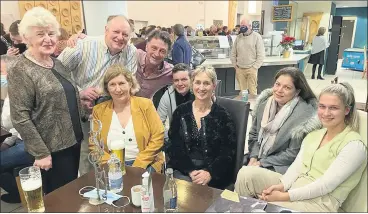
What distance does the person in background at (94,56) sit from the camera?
6.94 ft

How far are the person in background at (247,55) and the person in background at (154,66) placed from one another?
2.82 metres

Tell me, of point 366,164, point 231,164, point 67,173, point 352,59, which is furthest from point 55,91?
point 352,59

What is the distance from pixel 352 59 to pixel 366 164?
9989 millimetres

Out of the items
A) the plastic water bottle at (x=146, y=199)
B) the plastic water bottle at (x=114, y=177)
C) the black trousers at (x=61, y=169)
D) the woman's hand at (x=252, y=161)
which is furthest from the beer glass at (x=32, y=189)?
the woman's hand at (x=252, y=161)

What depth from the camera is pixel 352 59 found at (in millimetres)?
9945

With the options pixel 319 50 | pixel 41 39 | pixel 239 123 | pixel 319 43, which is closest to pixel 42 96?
pixel 41 39

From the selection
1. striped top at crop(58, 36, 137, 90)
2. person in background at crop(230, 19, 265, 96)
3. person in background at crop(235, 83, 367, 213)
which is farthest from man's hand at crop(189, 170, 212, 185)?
person in background at crop(230, 19, 265, 96)

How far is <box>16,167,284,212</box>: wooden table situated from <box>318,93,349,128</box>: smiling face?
0.61m

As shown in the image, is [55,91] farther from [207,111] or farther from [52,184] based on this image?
[207,111]

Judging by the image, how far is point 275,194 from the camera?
1565mm

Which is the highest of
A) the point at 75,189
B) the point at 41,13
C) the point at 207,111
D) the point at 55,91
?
the point at 41,13

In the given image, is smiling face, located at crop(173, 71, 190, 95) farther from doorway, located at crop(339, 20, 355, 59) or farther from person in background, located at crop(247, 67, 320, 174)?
doorway, located at crop(339, 20, 355, 59)

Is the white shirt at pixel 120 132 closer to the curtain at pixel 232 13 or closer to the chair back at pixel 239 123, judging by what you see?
the chair back at pixel 239 123

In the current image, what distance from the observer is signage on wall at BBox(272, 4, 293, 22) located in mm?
6977
